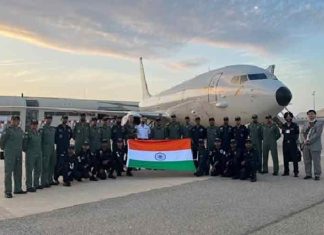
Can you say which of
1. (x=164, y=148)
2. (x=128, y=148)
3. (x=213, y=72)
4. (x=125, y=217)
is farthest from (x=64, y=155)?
(x=213, y=72)

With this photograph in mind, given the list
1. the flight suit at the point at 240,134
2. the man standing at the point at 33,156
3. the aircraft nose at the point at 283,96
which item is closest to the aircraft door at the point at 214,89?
the aircraft nose at the point at 283,96

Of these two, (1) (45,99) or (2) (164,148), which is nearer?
(2) (164,148)

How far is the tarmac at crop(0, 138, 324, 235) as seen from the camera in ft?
19.5

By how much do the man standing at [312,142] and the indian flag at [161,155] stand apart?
3278 mm

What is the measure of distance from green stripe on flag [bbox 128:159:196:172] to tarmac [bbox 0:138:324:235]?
137cm

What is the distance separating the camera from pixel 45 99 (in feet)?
225

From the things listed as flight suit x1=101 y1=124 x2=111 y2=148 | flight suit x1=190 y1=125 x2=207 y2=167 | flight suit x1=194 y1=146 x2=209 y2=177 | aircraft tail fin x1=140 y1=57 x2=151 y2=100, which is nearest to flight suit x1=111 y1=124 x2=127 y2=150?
flight suit x1=101 y1=124 x2=111 y2=148

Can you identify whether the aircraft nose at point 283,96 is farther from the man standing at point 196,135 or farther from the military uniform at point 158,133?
the military uniform at point 158,133

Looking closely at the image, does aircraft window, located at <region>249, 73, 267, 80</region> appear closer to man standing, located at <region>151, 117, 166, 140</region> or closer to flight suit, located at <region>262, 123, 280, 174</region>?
flight suit, located at <region>262, 123, 280, 174</region>

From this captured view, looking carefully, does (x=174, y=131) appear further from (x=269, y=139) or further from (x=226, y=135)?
(x=269, y=139)

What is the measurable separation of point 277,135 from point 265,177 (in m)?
1.77

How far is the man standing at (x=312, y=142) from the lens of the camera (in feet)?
37.5

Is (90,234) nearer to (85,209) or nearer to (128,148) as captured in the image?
(85,209)

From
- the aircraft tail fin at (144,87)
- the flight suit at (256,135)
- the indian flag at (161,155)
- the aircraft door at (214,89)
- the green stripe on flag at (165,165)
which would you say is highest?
the aircraft tail fin at (144,87)
